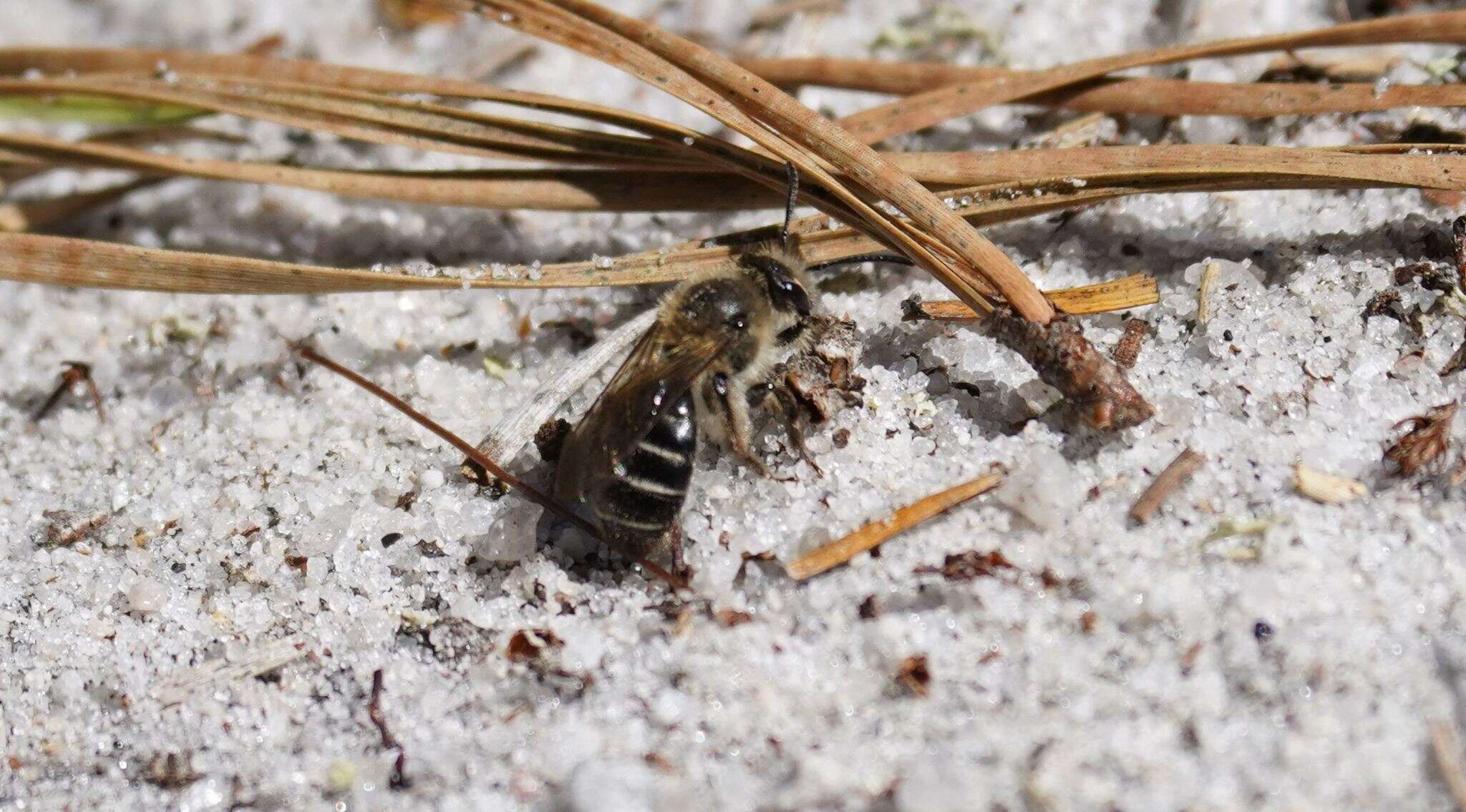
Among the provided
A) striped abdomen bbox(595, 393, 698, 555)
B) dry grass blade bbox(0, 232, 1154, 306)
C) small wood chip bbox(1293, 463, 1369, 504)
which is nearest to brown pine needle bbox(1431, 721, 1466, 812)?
small wood chip bbox(1293, 463, 1369, 504)

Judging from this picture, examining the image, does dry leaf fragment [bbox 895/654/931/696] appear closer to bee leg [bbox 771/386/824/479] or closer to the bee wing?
bee leg [bbox 771/386/824/479]

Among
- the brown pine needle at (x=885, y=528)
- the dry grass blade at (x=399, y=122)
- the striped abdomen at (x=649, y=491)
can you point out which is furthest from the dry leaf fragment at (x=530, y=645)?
the dry grass blade at (x=399, y=122)

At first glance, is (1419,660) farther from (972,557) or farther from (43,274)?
(43,274)

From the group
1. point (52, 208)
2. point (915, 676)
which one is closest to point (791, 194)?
point (915, 676)

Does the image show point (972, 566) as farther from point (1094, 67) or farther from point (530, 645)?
point (1094, 67)

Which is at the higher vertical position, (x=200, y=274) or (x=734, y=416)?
(x=734, y=416)

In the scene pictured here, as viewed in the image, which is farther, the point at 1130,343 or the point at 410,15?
the point at 410,15

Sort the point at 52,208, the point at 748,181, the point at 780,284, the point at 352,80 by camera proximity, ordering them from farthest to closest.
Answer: the point at 52,208 → the point at 352,80 → the point at 748,181 → the point at 780,284
